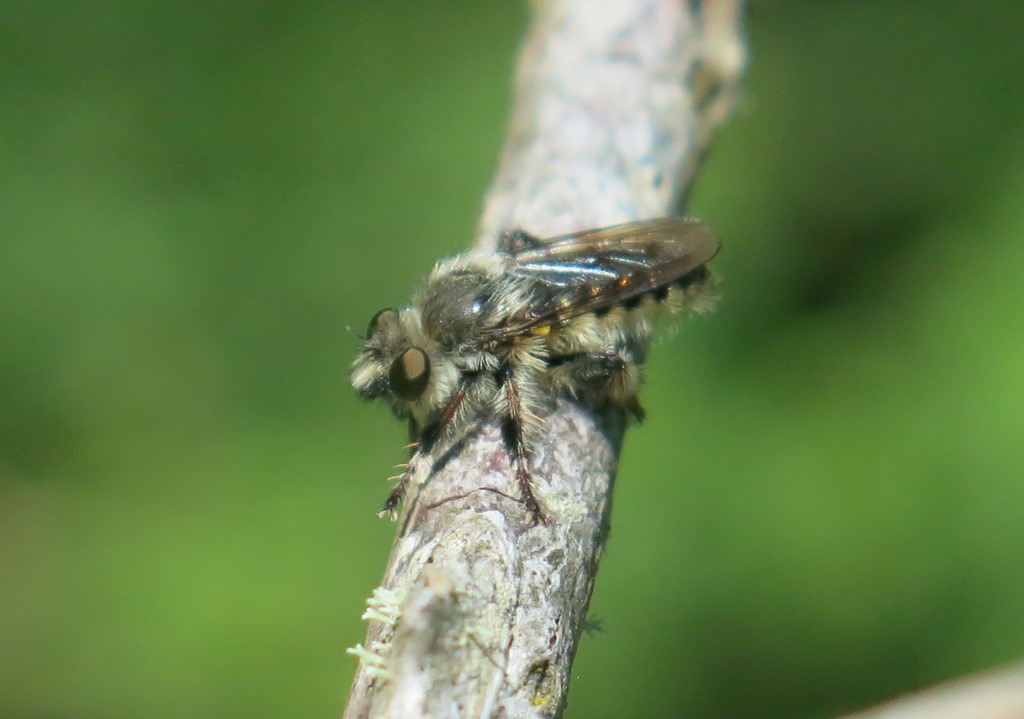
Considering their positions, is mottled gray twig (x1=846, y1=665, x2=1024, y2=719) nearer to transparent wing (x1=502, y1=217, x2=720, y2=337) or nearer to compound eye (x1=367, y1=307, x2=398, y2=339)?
transparent wing (x1=502, y1=217, x2=720, y2=337)

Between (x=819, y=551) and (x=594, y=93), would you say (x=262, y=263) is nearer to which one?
(x=594, y=93)

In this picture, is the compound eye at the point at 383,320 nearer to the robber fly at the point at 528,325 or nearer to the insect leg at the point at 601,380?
the robber fly at the point at 528,325

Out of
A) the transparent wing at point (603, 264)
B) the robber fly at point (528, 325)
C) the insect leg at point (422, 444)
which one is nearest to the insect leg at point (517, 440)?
the robber fly at point (528, 325)

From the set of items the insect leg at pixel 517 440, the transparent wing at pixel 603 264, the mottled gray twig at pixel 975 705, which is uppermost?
the transparent wing at pixel 603 264

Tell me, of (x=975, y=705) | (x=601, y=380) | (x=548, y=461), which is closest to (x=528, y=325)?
(x=601, y=380)

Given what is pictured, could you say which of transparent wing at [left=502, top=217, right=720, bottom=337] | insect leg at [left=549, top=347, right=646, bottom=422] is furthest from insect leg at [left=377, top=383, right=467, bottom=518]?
Answer: transparent wing at [left=502, top=217, right=720, bottom=337]

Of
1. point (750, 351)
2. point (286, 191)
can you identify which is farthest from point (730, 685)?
point (286, 191)
